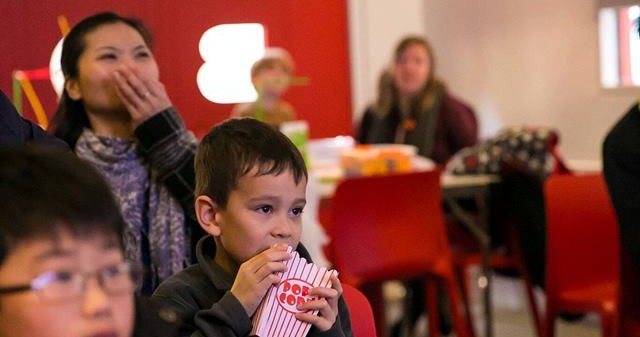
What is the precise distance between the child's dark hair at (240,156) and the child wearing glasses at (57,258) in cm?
92

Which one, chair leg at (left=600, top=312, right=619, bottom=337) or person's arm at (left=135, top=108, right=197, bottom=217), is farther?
chair leg at (left=600, top=312, right=619, bottom=337)

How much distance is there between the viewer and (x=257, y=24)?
19.4 feet

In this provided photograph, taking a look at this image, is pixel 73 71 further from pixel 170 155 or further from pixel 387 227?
pixel 387 227

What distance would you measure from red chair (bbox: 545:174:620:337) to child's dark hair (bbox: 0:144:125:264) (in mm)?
3303

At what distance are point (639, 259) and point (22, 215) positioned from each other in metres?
2.75

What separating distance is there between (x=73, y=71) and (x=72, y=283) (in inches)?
63.0

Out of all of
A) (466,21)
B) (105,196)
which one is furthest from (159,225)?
(466,21)

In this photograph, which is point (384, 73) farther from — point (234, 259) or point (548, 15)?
point (234, 259)

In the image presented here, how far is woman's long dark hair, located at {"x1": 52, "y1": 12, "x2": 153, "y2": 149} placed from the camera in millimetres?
2463

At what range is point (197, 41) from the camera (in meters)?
4.83

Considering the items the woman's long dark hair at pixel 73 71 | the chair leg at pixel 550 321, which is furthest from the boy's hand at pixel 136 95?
A: the chair leg at pixel 550 321

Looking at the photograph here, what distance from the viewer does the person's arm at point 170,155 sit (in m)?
2.40

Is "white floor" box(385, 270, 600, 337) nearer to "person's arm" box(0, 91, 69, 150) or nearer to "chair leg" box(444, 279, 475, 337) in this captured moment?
"chair leg" box(444, 279, 475, 337)

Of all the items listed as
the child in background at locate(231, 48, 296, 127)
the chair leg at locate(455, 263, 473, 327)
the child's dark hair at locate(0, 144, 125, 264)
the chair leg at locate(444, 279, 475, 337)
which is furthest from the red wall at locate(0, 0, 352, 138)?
the child's dark hair at locate(0, 144, 125, 264)
